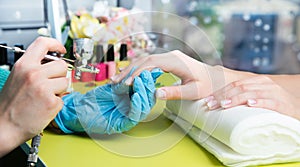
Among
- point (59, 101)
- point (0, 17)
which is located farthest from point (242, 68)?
point (59, 101)

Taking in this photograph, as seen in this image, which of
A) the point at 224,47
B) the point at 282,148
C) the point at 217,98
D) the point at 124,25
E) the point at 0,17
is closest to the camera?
the point at 282,148

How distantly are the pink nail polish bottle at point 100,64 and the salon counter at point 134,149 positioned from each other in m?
0.31

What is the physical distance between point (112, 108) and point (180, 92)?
0.14 meters

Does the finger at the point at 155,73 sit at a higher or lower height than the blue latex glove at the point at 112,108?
higher

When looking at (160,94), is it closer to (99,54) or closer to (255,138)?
(255,138)

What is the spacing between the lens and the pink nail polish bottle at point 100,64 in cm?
119

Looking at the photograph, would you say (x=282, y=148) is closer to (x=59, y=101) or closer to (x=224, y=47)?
(x=59, y=101)

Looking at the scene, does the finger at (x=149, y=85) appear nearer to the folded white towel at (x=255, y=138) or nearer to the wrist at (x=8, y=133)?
the folded white towel at (x=255, y=138)

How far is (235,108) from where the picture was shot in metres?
0.80

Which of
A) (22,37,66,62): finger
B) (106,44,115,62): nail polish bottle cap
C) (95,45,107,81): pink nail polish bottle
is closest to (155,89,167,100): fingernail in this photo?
(22,37,66,62): finger

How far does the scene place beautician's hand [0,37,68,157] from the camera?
2.44 feet

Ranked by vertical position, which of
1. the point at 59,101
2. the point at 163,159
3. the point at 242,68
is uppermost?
the point at 59,101

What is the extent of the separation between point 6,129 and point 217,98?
1.33ft

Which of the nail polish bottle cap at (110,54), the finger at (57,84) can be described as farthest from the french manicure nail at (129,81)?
the nail polish bottle cap at (110,54)
